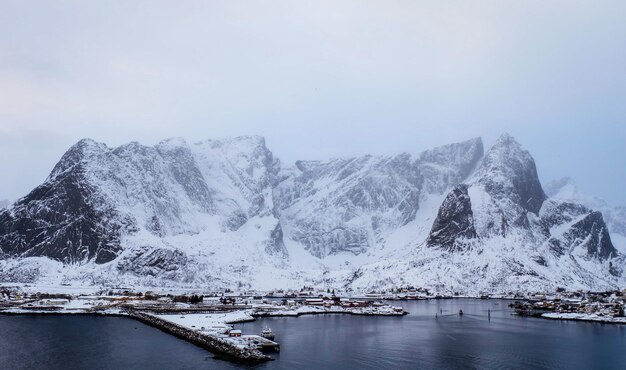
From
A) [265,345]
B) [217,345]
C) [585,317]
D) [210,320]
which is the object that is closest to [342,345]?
[265,345]

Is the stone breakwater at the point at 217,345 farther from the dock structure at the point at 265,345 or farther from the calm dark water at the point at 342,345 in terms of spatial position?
the dock structure at the point at 265,345

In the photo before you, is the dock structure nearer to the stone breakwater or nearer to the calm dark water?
the calm dark water

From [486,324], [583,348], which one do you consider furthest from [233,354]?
[486,324]

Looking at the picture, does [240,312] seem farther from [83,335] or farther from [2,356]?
[2,356]

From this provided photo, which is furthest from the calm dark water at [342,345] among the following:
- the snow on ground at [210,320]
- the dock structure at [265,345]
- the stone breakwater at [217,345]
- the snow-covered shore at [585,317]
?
the snow-covered shore at [585,317]

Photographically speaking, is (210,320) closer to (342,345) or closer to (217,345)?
(217,345)

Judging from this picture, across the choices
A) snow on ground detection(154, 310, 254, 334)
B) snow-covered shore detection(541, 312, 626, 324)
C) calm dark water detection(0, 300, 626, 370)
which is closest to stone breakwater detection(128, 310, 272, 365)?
calm dark water detection(0, 300, 626, 370)

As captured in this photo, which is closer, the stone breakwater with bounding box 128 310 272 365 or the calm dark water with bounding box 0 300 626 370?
the calm dark water with bounding box 0 300 626 370
